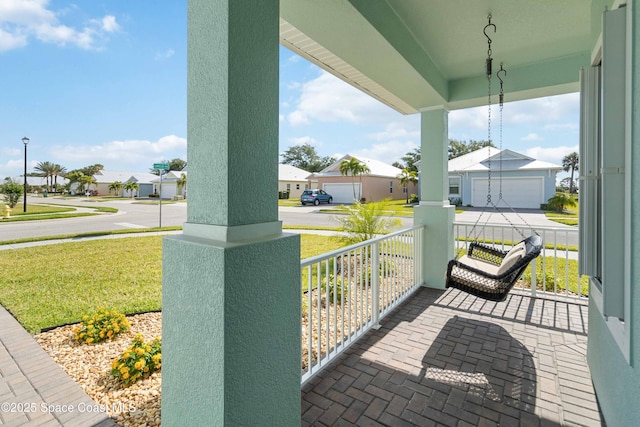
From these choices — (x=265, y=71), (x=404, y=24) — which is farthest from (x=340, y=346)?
(x=404, y=24)

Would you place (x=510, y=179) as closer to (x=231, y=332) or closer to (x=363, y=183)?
(x=363, y=183)

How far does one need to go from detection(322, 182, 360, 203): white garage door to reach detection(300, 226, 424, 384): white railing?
20407 millimetres

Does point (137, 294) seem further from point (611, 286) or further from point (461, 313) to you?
point (611, 286)

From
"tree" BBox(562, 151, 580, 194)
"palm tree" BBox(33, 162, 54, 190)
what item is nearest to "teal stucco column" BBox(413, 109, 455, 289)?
"tree" BBox(562, 151, 580, 194)

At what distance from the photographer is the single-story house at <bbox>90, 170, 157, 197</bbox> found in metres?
39.9

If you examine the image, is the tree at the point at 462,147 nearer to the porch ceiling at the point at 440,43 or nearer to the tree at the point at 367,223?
the tree at the point at 367,223

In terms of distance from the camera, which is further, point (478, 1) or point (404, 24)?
point (404, 24)

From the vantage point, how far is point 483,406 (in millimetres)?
2082

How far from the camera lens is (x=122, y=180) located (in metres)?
42.0

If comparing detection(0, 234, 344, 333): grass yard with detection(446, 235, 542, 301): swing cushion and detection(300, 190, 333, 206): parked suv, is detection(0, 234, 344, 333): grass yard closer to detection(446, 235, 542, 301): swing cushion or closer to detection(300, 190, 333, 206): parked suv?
detection(446, 235, 542, 301): swing cushion

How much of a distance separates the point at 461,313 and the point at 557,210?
56.5ft

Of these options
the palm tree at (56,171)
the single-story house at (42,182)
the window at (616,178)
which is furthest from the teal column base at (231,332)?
the single-story house at (42,182)

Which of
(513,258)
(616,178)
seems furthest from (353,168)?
(616,178)

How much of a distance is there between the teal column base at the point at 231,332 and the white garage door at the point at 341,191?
76.7ft
